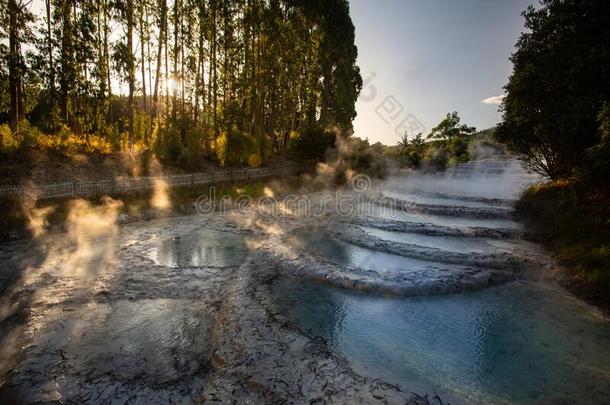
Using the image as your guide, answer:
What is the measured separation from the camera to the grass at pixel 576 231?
948cm

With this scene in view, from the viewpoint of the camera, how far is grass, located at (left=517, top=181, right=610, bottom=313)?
948 centimetres

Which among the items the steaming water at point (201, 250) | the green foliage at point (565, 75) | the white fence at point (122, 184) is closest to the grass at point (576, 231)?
the green foliage at point (565, 75)

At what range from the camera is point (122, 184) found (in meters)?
17.1

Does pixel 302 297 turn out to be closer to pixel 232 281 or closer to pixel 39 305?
pixel 232 281

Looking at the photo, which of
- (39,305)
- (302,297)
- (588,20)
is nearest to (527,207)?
(588,20)

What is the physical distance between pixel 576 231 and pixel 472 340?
8.59m

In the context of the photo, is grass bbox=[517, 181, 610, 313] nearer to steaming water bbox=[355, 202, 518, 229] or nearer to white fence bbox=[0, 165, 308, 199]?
A: steaming water bbox=[355, 202, 518, 229]

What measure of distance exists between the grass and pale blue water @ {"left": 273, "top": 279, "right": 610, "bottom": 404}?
43.9 inches

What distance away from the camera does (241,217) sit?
59.7 feet

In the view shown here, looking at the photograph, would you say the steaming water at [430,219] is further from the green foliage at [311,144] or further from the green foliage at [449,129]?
the green foliage at [449,129]

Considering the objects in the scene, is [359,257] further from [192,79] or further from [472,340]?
[192,79]

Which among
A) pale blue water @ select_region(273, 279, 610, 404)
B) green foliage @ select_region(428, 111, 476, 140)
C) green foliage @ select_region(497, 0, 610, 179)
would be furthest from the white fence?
green foliage @ select_region(428, 111, 476, 140)

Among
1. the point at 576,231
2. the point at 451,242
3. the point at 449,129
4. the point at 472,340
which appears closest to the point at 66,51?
the point at 451,242

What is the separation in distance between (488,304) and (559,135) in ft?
30.8
